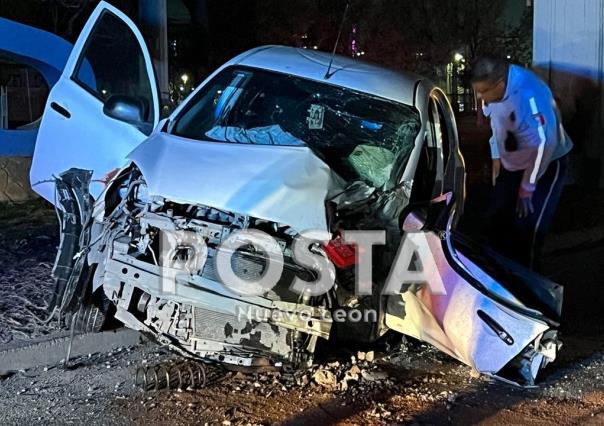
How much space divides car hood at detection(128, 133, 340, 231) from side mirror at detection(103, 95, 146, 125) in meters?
0.92

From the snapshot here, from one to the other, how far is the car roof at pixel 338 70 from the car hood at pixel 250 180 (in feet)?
3.49

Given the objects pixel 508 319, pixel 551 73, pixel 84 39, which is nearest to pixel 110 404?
pixel 508 319

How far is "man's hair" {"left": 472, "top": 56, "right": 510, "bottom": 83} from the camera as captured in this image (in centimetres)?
569

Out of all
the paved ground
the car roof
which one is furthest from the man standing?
the paved ground

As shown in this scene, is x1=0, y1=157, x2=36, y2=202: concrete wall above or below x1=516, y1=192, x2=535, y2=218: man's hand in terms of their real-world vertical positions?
below

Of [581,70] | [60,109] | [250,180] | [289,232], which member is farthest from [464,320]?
[581,70]

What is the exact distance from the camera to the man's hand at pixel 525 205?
579 cm

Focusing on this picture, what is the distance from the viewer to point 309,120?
17.1ft

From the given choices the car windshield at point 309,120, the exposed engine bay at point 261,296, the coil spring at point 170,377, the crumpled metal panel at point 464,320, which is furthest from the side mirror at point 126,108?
the crumpled metal panel at point 464,320

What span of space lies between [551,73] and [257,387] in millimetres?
9459

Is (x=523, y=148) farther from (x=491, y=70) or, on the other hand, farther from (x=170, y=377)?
(x=170, y=377)

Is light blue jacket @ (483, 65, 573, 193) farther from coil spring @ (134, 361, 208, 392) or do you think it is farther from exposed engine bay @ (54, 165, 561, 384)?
coil spring @ (134, 361, 208, 392)

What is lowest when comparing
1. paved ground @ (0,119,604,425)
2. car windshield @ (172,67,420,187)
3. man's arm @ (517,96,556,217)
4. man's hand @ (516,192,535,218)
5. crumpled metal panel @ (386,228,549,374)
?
paved ground @ (0,119,604,425)

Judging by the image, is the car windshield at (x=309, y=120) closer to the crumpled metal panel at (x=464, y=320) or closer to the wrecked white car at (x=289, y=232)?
the wrecked white car at (x=289, y=232)
